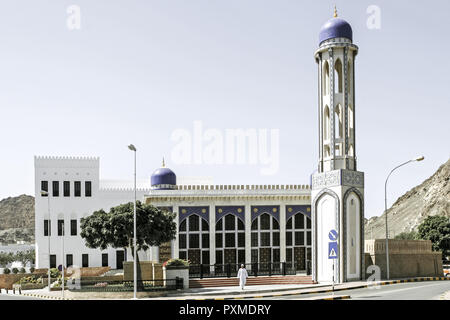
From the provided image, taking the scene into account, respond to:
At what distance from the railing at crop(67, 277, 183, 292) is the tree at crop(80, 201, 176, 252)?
2163 mm

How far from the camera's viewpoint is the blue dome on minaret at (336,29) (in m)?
34.6

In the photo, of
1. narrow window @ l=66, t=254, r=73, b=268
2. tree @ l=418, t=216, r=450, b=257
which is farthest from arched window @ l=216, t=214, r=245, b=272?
tree @ l=418, t=216, r=450, b=257

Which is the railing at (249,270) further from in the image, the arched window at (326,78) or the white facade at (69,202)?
the white facade at (69,202)

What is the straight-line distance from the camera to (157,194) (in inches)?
1690

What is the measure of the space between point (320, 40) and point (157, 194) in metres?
16.8

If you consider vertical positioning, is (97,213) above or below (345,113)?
below

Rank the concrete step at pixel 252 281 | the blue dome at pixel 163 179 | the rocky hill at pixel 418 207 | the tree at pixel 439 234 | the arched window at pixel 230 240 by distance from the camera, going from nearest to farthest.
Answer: the concrete step at pixel 252 281
the arched window at pixel 230 240
the blue dome at pixel 163 179
the tree at pixel 439 234
the rocky hill at pixel 418 207

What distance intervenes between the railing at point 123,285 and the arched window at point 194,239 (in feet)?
31.0

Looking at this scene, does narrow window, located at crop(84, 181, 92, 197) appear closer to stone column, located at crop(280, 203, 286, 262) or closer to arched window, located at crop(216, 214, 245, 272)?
arched window, located at crop(216, 214, 245, 272)

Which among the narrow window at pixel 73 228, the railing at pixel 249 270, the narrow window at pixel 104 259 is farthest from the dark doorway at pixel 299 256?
the narrow window at pixel 73 228

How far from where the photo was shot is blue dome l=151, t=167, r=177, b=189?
152 ft

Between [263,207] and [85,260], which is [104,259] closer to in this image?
[85,260]
